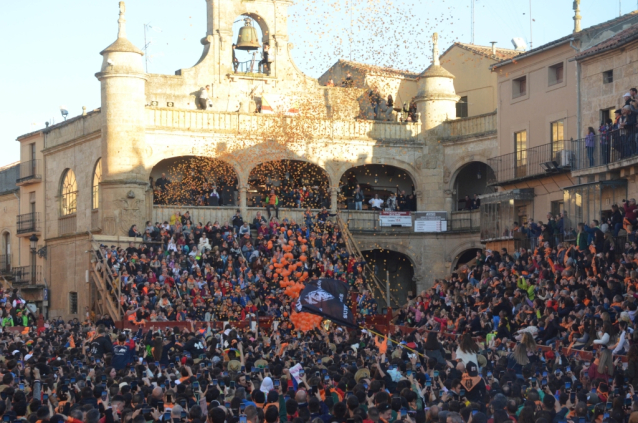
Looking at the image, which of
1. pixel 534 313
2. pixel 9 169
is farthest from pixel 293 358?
pixel 9 169

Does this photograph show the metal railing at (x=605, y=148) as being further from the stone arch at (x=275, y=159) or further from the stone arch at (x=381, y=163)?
the stone arch at (x=275, y=159)

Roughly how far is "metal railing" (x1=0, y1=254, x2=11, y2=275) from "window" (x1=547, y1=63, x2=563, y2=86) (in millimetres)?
27604

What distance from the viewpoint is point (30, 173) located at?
49812 millimetres

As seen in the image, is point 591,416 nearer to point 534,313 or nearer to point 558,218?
point 534,313

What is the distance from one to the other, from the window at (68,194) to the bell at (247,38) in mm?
9267

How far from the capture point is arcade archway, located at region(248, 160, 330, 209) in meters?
44.7

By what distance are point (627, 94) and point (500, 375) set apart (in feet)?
52.6

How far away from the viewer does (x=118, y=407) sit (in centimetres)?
1373

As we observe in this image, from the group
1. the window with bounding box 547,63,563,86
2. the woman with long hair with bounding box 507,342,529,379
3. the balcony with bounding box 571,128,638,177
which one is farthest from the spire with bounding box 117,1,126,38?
the woman with long hair with bounding box 507,342,529,379

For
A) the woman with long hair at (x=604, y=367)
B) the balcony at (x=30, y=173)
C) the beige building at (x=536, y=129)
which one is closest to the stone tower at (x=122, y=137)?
the balcony at (x=30, y=173)

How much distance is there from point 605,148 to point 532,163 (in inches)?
240

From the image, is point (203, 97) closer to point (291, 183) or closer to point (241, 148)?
point (241, 148)

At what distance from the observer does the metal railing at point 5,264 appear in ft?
170

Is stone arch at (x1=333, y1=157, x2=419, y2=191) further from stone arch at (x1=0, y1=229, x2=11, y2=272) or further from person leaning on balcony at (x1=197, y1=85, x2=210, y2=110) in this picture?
stone arch at (x1=0, y1=229, x2=11, y2=272)
